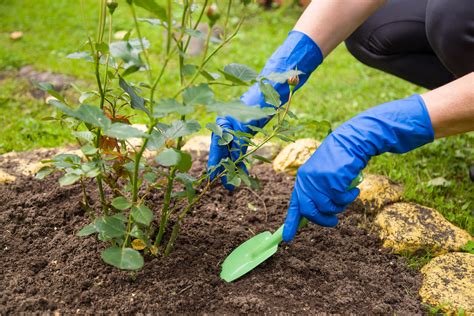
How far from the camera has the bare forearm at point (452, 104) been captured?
4.88 ft

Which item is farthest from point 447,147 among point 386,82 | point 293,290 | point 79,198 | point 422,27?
point 79,198

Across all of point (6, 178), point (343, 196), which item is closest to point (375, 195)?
point (343, 196)

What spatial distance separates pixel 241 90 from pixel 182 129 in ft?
6.06

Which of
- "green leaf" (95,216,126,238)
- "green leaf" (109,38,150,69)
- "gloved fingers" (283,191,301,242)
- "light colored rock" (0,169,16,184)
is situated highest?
"green leaf" (109,38,150,69)

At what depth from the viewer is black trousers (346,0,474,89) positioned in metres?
1.90

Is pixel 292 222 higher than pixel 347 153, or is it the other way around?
pixel 347 153

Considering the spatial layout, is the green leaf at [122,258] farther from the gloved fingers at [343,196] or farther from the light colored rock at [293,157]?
the light colored rock at [293,157]

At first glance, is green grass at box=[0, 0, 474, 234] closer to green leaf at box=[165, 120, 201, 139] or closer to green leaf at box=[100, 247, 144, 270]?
green leaf at box=[165, 120, 201, 139]

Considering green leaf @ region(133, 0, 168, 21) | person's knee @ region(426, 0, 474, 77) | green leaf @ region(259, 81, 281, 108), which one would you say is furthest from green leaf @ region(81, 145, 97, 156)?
person's knee @ region(426, 0, 474, 77)

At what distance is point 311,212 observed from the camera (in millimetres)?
1443

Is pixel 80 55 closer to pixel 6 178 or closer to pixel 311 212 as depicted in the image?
pixel 311 212

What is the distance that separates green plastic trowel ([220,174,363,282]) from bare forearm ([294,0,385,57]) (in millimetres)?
560

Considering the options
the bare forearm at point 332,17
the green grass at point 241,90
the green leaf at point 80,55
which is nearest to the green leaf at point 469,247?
the green grass at point 241,90

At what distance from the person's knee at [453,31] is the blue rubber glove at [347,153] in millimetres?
472
